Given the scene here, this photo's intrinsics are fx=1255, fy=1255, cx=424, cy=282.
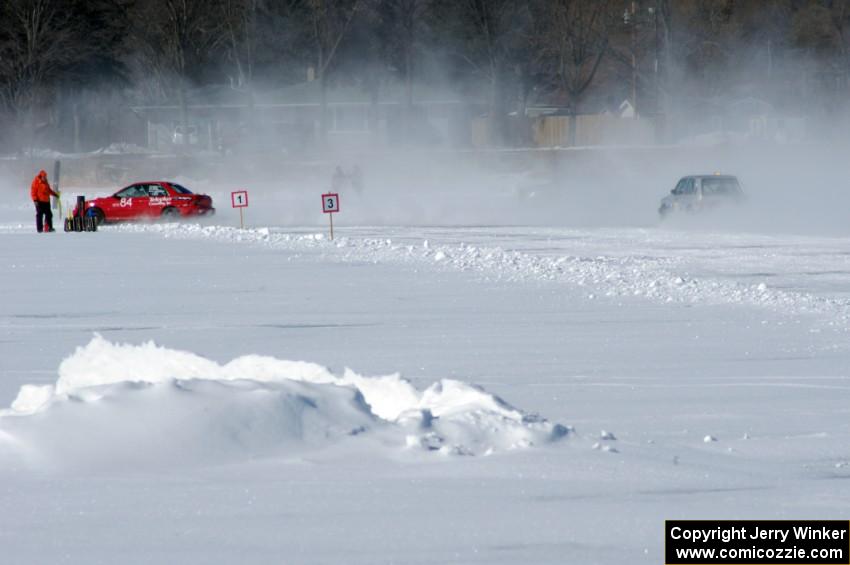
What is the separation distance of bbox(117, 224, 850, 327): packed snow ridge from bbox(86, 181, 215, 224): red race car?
714 cm

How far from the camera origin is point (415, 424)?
769 cm

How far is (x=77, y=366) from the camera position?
8914 mm

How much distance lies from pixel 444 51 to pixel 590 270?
60.1 meters

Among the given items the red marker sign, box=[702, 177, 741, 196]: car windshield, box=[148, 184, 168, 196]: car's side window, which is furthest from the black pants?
box=[702, 177, 741, 196]: car windshield

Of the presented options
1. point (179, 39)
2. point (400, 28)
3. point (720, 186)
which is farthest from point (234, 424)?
point (400, 28)

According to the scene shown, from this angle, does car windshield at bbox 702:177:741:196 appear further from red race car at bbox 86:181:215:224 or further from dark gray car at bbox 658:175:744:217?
red race car at bbox 86:181:215:224

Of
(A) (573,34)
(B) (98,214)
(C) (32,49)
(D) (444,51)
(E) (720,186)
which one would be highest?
(A) (573,34)

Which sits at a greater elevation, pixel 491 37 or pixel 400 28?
pixel 400 28

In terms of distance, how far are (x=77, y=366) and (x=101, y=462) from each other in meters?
1.87

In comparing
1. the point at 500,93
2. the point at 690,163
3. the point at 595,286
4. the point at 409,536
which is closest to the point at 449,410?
the point at 409,536

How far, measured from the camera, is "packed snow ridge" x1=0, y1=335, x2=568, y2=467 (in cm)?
732

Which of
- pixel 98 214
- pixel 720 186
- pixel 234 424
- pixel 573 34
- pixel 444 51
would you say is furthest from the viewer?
pixel 444 51

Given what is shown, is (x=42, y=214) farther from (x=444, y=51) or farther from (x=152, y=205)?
(x=444, y=51)

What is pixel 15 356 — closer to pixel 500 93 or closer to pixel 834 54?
pixel 500 93
